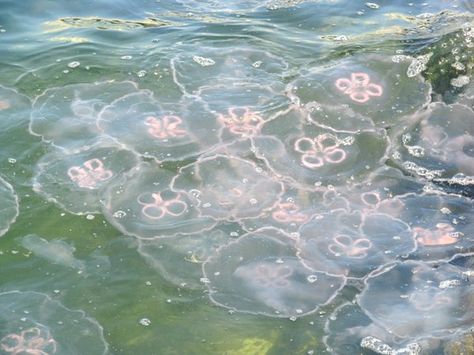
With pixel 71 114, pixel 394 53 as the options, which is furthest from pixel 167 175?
pixel 394 53

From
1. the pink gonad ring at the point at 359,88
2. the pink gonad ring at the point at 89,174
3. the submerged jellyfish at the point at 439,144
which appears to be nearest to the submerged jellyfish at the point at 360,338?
the submerged jellyfish at the point at 439,144

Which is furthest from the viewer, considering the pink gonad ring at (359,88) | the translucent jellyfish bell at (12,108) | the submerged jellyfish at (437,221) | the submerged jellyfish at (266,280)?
the pink gonad ring at (359,88)

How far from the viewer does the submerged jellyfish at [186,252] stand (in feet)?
10.2

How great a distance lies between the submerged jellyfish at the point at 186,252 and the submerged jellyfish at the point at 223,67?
1.21m

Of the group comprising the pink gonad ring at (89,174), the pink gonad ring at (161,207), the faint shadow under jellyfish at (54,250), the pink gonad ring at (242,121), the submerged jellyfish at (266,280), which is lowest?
the submerged jellyfish at (266,280)

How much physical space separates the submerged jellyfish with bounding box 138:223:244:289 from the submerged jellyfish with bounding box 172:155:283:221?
12 cm

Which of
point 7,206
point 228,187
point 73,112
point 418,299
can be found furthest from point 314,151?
point 7,206

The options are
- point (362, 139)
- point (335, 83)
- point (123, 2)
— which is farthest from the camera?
point (123, 2)

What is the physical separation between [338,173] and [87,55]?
1946mm

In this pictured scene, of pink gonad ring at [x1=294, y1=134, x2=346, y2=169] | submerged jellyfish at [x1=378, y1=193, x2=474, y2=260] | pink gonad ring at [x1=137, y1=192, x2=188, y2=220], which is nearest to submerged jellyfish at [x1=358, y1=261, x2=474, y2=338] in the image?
submerged jellyfish at [x1=378, y1=193, x2=474, y2=260]

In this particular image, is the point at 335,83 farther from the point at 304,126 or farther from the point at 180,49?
the point at 180,49

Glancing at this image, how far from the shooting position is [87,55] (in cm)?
461

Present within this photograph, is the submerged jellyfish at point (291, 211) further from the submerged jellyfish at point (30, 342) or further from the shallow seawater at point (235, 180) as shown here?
the submerged jellyfish at point (30, 342)

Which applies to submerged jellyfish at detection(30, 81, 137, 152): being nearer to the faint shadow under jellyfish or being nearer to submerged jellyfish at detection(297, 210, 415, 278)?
the faint shadow under jellyfish
